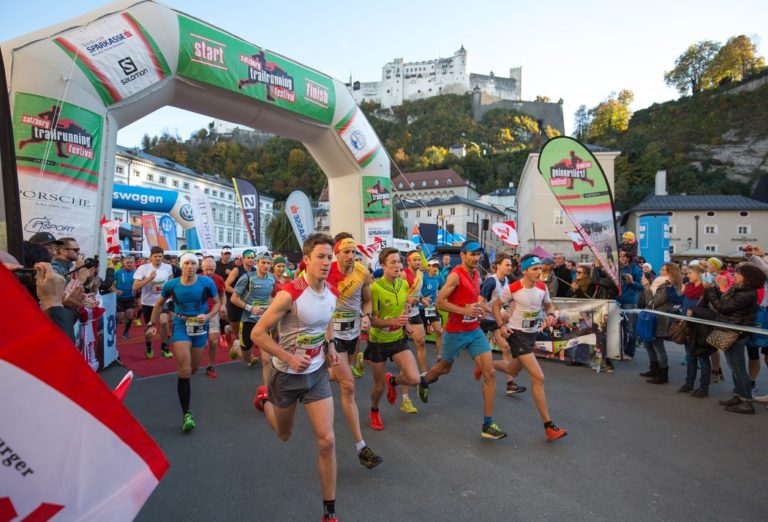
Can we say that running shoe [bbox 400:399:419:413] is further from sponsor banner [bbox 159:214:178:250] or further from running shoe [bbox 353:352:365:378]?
sponsor banner [bbox 159:214:178:250]

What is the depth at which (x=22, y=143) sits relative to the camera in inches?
294

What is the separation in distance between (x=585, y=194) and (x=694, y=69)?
314 ft

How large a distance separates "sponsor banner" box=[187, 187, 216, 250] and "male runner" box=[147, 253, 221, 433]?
14048mm

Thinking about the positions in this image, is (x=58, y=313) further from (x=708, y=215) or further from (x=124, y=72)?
(x=708, y=215)

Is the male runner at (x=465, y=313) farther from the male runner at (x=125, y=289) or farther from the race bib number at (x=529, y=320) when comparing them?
the male runner at (x=125, y=289)

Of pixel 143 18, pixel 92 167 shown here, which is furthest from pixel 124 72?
pixel 92 167

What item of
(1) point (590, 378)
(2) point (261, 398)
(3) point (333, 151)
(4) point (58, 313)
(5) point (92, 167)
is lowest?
(1) point (590, 378)

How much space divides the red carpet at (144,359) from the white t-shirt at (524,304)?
5806 millimetres

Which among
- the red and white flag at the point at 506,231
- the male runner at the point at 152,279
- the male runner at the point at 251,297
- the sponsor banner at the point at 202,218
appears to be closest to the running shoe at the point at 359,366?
the male runner at the point at 251,297

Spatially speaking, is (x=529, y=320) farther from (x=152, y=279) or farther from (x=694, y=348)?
(x=152, y=279)

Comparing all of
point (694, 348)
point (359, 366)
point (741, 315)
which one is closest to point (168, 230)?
point (359, 366)

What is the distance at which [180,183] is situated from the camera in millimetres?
67562

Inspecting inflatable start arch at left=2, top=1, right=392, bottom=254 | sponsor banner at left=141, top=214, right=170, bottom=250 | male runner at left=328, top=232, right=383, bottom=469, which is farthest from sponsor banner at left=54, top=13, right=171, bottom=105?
sponsor banner at left=141, top=214, right=170, bottom=250

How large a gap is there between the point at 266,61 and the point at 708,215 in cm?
5360
